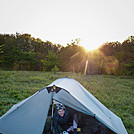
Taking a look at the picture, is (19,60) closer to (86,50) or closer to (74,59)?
(74,59)

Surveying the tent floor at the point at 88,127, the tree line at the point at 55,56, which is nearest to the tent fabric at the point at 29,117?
the tent floor at the point at 88,127

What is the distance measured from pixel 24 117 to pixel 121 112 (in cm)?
340

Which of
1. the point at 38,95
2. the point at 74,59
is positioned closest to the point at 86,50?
the point at 74,59

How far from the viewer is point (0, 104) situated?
4.60 meters

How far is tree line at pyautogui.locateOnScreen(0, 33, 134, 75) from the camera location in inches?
766

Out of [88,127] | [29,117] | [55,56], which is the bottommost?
[88,127]

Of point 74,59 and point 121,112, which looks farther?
point 74,59

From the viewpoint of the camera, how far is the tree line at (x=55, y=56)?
19447 millimetres

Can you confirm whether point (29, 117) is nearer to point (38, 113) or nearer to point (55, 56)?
point (38, 113)

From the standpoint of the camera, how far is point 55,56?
21.8 meters

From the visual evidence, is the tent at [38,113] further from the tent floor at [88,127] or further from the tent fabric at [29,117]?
the tent floor at [88,127]

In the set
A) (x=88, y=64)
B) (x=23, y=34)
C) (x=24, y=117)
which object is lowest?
(x=24, y=117)

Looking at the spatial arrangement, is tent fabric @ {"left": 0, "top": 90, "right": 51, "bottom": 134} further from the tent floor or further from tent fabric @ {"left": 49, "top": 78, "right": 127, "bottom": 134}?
the tent floor

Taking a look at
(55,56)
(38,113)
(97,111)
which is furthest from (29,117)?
(55,56)
